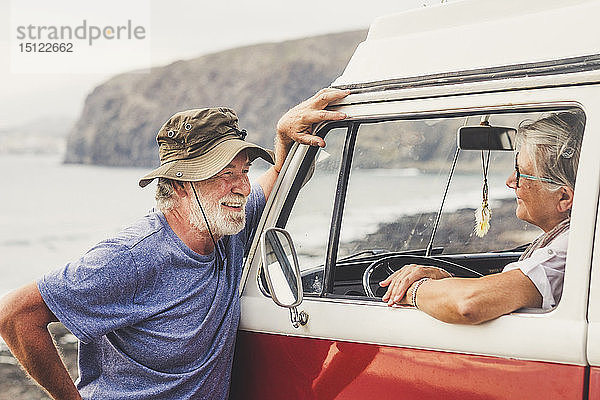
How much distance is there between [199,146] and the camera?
10.6 ft

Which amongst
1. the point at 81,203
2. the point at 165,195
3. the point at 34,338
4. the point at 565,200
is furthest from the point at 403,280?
the point at 81,203

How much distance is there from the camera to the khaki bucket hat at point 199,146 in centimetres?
316

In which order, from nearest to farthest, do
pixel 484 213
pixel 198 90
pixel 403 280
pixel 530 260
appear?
pixel 530 260 < pixel 403 280 < pixel 484 213 < pixel 198 90

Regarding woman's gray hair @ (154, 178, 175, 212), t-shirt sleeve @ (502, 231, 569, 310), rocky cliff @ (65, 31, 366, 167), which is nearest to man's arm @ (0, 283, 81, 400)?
woman's gray hair @ (154, 178, 175, 212)

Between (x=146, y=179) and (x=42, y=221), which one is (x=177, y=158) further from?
(x=42, y=221)

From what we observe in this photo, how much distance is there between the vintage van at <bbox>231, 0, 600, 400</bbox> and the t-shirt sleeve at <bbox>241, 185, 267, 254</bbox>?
142mm

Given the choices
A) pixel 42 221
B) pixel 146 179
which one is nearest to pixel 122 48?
pixel 42 221

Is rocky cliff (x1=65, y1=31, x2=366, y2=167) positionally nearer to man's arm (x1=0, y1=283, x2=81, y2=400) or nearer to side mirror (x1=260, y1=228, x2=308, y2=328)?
man's arm (x1=0, y1=283, x2=81, y2=400)

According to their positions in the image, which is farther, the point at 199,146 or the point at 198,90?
the point at 198,90

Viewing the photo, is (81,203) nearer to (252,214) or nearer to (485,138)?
(252,214)

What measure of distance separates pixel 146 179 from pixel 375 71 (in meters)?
0.96

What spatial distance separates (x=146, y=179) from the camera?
10.6 feet

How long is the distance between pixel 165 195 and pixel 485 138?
4.04ft

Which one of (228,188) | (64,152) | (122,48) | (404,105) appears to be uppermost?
(404,105)
